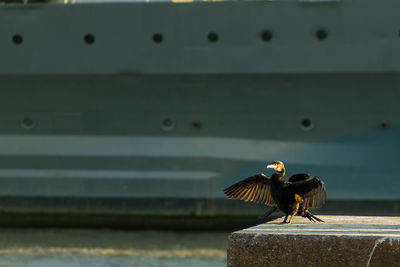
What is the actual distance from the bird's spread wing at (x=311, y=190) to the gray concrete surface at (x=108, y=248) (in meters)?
6.78

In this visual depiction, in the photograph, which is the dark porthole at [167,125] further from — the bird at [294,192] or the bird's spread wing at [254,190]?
the bird at [294,192]

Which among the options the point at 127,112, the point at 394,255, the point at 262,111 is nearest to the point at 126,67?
the point at 127,112

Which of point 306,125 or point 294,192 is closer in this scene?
point 294,192

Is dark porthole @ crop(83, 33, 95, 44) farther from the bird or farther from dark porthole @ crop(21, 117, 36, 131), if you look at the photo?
the bird

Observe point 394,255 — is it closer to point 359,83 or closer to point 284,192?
point 284,192

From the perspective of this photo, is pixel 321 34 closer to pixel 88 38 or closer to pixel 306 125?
pixel 306 125

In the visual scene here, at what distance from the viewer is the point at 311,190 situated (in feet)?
12.8

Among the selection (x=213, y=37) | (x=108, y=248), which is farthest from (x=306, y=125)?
(x=108, y=248)

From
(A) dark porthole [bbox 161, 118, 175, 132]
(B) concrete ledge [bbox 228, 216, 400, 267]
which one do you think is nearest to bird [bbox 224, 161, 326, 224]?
(B) concrete ledge [bbox 228, 216, 400, 267]

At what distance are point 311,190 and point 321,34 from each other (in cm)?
873

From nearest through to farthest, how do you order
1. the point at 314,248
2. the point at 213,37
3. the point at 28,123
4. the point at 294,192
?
the point at 314,248 → the point at 294,192 → the point at 213,37 → the point at 28,123

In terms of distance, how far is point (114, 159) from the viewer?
1230cm

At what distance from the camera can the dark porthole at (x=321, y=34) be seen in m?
12.3

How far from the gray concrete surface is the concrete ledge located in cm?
723
